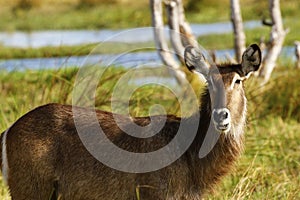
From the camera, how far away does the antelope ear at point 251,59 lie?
5.71 metres

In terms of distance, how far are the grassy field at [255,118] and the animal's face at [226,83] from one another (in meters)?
0.64

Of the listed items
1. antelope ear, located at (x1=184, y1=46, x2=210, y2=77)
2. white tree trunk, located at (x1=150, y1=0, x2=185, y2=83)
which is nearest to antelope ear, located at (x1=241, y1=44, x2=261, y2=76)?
antelope ear, located at (x1=184, y1=46, x2=210, y2=77)

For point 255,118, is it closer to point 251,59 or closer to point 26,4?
point 251,59

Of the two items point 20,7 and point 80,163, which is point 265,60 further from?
point 20,7

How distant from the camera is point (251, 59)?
573cm

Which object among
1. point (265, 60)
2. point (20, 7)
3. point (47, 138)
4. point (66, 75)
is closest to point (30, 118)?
point (47, 138)

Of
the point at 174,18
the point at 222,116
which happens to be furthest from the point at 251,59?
the point at 174,18

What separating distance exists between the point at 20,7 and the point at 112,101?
69.0ft

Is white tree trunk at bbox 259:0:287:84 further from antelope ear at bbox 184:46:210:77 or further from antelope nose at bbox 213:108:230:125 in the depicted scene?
antelope nose at bbox 213:108:230:125

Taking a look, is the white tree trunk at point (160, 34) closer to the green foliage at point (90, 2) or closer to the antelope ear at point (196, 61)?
the antelope ear at point (196, 61)

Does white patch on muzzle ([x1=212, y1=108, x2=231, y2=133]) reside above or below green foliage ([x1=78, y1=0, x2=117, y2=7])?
above

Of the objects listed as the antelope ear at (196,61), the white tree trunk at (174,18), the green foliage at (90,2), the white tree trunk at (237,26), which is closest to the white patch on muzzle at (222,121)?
the antelope ear at (196,61)

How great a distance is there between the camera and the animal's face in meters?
5.46

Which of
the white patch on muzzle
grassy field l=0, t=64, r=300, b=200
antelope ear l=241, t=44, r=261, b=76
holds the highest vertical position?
antelope ear l=241, t=44, r=261, b=76
